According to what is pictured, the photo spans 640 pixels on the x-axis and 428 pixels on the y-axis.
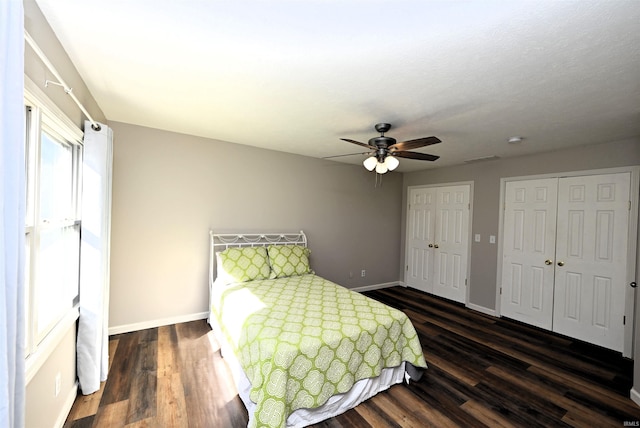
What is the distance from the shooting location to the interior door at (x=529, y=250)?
11.8ft

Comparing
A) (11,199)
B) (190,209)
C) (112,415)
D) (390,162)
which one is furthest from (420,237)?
(11,199)

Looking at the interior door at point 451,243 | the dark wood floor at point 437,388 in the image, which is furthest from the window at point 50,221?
the interior door at point 451,243

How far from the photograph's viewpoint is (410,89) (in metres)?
1.99

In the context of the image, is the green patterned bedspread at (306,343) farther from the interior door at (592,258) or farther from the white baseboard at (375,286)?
the interior door at (592,258)

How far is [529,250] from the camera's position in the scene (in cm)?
378

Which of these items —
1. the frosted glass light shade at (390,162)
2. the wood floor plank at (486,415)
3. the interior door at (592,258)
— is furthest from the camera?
the interior door at (592,258)

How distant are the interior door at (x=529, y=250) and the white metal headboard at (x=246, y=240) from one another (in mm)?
3122

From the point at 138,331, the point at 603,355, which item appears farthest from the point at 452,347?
the point at 138,331

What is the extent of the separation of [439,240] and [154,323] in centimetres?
464

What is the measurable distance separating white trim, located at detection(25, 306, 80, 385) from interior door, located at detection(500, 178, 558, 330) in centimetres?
501

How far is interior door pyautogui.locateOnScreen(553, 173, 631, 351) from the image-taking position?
120 inches

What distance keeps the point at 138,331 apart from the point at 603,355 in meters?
5.36

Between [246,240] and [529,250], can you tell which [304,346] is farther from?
[529,250]

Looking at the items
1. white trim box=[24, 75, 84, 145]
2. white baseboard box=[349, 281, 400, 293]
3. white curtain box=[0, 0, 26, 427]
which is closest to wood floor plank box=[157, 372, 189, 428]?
white curtain box=[0, 0, 26, 427]
